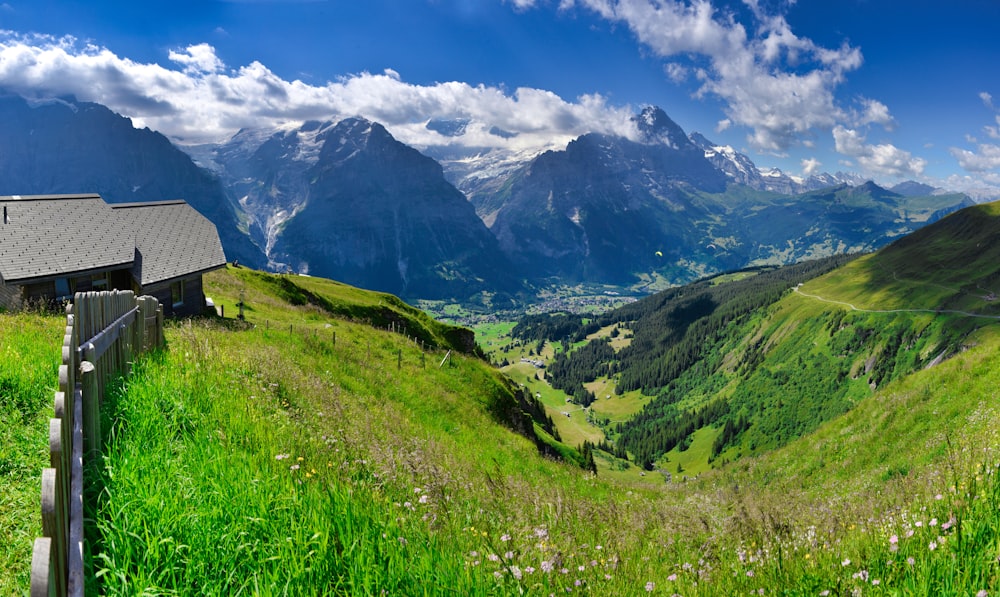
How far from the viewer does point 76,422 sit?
529 centimetres

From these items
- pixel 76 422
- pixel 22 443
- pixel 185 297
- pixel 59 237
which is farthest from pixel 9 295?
pixel 76 422

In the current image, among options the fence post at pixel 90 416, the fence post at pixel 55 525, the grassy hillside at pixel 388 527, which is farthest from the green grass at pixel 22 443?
the fence post at pixel 55 525

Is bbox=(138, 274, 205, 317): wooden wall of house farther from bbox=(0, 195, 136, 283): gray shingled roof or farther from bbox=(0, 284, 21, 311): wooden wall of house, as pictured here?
bbox=(0, 284, 21, 311): wooden wall of house

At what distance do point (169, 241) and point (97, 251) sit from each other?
7578 millimetres

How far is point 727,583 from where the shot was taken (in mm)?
5227

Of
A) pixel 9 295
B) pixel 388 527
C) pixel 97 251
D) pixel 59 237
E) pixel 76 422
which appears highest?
pixel 59 237

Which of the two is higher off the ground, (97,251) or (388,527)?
(97,251)

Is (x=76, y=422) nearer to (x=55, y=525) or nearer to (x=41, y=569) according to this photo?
(x=55, y=525)

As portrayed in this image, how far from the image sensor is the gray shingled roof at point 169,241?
37906mm

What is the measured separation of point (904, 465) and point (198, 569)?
32.4 meters

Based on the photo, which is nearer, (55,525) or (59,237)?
(55,525)

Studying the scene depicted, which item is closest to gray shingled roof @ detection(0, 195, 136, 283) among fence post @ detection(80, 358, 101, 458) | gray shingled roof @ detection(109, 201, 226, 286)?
gray shingled roof @ detection(109, 201, 226, 286)

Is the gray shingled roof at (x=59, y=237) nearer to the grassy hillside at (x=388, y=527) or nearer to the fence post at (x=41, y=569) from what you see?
the grassy hillside at (x=388, y=527)

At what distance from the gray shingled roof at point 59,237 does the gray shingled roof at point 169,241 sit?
1230mm
